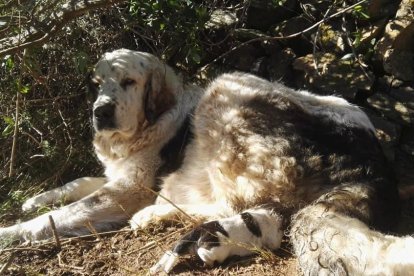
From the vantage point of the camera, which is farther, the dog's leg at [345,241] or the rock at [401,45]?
the rock at [401,45]

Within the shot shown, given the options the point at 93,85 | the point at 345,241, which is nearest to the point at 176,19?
the point at 93,85

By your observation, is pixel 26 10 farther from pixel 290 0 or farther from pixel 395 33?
pixel 395 33

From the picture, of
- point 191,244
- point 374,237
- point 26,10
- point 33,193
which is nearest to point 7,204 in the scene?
point 33,193

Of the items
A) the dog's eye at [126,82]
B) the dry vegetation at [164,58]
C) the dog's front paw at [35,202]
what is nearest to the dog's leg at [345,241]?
the dry vegetation at [164,58]

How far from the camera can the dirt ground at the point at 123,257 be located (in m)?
3.14

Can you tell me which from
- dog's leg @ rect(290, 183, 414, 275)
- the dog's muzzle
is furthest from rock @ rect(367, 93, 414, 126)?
the dog's muzzle

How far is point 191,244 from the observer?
10.4 ft

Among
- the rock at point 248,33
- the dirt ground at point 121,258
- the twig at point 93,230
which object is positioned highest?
the rock at point 248,33

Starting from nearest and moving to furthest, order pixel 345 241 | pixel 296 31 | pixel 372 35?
1. pixel 345 241
2. pixel 372 35
3. pixel 296 31

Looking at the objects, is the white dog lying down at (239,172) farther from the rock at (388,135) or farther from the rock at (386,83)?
the rock at (386,83)

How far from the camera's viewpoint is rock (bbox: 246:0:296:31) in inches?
207

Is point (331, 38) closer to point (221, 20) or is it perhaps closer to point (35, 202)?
point (221, 20)

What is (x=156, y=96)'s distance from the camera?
14.4ft

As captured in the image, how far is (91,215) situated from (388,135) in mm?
2398
